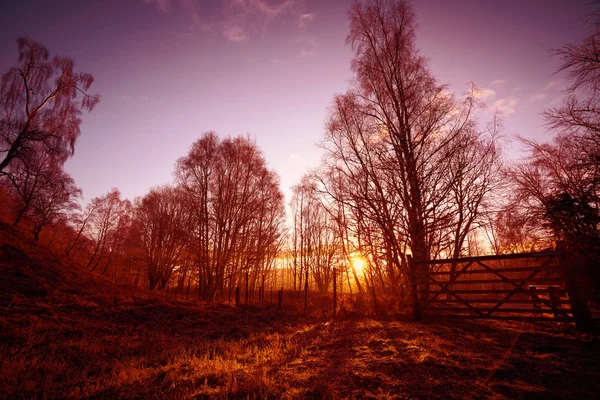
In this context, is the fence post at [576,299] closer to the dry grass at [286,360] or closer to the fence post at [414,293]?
the dry grass at [286,360]

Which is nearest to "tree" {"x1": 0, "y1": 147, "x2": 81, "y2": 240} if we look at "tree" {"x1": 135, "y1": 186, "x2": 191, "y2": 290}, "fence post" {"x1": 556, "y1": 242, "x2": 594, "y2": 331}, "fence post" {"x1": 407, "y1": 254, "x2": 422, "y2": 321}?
"tree" {"x1": 135, "y1": 186, "x2": 191, "y2": 290}

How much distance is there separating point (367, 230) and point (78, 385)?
9.41m

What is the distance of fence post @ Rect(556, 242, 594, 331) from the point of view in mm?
5910

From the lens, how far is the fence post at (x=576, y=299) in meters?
5.91

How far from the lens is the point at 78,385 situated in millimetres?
3803

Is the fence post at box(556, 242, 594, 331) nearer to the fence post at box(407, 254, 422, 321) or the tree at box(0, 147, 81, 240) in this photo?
the fence post at box(407, 254, 422, 321)

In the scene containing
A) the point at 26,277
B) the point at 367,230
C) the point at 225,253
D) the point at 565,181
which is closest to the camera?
the point at 26,277

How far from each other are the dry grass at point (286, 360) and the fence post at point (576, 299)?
0.41 metres

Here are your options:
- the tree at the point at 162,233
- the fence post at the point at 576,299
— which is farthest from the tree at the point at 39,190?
the fence post at the point at 576,299

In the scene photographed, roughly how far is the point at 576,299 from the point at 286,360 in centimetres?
743

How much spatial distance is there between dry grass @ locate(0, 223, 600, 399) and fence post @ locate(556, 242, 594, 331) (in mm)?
414

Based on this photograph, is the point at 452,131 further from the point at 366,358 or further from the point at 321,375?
the point at 321,375

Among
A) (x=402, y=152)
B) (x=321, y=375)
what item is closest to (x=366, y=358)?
(x=321, y=375)

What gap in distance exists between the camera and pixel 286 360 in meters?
4.79
